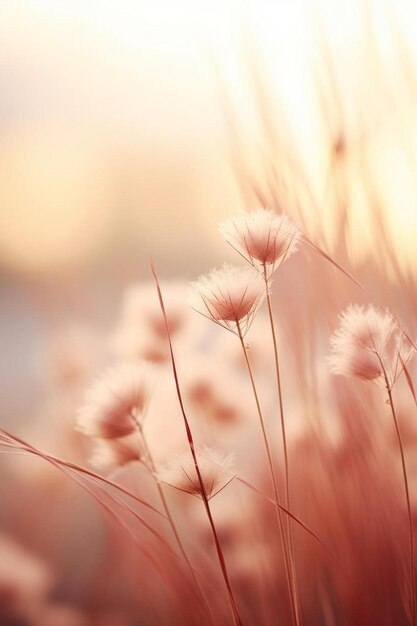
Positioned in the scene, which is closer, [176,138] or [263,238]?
[263,238]

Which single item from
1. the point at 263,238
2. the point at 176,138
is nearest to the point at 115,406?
the point at 263,238

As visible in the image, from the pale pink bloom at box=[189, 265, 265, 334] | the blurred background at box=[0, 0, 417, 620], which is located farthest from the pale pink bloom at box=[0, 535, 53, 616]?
the pale pink bloom at box=[189, 265, 265, 334]

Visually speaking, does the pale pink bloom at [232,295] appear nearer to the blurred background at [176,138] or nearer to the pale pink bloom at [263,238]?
the pale pink bloom at [263,238]

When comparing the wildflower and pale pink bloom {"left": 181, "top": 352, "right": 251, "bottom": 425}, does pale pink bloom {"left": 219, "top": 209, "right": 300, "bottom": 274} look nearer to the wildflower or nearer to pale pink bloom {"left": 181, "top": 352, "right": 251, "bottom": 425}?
the wildflower

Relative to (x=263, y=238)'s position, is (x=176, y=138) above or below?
above

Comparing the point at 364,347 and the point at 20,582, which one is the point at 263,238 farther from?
the point at 20,582

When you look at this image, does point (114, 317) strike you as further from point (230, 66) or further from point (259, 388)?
point (230, 66)

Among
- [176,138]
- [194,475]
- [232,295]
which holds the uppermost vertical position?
[176,138]
